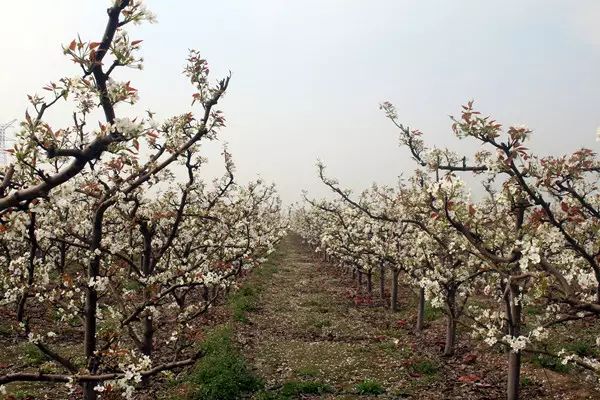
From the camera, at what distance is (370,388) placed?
1384cm

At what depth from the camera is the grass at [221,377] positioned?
513 inches

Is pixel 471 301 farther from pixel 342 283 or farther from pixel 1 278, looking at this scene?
pixel 1 278

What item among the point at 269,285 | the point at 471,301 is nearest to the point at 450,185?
the point at 471,301

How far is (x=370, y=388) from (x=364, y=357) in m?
3.47

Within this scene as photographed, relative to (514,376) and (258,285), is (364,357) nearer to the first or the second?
(514,376)

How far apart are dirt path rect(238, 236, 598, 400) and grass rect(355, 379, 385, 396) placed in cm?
4

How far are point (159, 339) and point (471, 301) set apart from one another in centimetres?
1627

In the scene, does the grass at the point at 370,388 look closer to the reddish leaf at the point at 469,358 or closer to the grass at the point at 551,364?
the reddish leaf at the point at 469,358

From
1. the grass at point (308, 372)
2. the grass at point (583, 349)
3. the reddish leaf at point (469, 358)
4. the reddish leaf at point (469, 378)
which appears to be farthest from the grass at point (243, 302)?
the grass at point (583, 349)

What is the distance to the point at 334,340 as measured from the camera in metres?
20.2

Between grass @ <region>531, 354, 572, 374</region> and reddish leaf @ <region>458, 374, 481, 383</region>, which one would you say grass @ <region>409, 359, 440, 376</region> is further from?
grass @ <region>531, 354, 572, 374</region>

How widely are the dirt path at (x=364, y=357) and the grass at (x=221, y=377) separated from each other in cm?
90

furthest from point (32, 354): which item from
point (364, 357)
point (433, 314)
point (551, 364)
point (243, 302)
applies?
point (551, 364)

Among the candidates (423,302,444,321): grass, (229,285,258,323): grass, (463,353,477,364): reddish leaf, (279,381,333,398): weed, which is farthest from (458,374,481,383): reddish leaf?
(229,285,258,323): grass
